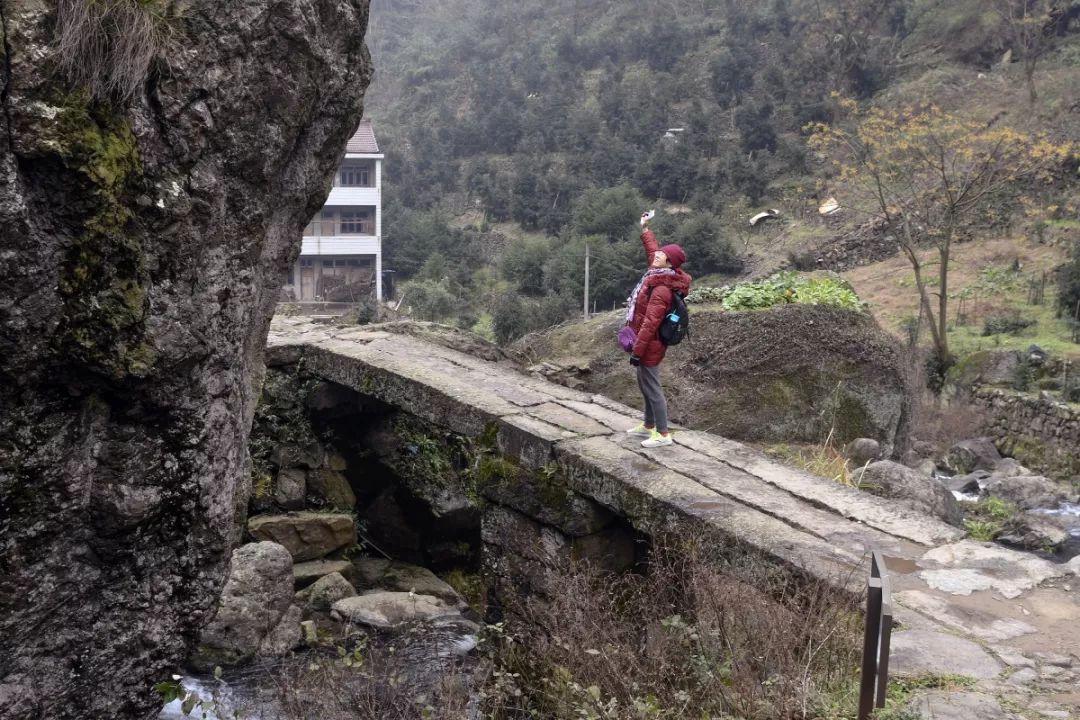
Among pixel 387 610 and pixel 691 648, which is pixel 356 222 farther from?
pixel 691 648

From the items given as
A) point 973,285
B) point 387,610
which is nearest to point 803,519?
point 387,610

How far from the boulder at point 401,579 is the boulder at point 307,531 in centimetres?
29

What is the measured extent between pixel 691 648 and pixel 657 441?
2.27m

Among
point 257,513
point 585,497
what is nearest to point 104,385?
point 585,497

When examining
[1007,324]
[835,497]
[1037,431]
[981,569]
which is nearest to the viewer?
[981,569]

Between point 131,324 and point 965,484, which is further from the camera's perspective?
point 965,484

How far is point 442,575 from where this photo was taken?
8.17 m

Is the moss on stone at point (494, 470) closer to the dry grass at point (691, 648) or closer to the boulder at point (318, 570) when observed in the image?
the dry grass at point (691, 648)

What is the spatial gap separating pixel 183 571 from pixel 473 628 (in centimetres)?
284

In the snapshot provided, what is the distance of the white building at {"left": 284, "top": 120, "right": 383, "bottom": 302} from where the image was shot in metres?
29.2

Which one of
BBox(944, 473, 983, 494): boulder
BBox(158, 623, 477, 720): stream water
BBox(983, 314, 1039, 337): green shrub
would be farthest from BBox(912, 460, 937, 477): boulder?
BBox(158, 623, 477, 720): stream water

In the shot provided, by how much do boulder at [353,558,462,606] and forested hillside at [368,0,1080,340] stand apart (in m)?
13.5

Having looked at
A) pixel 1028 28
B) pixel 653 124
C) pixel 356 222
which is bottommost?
pixel 356 222

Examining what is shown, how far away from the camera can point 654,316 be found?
238 inches
